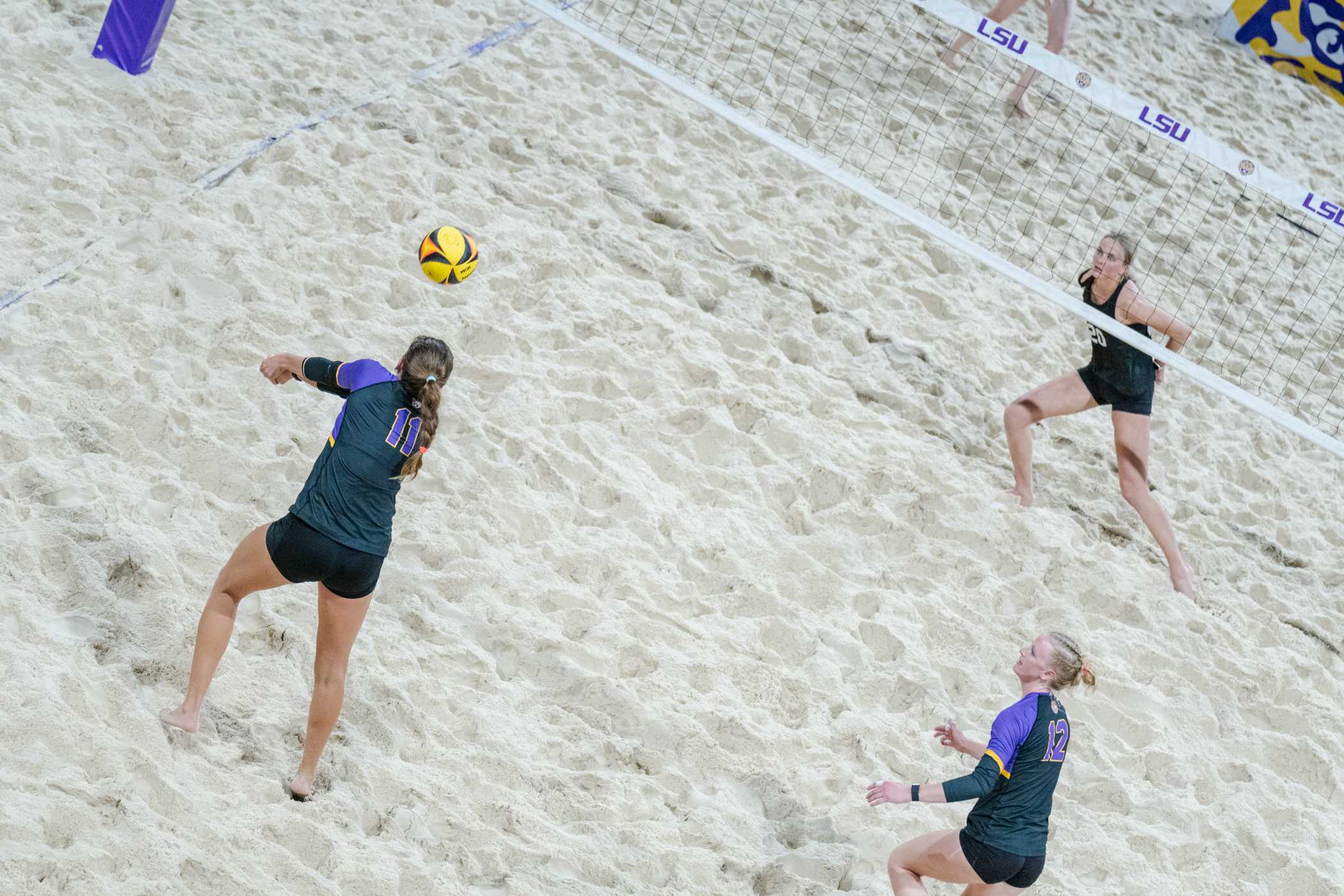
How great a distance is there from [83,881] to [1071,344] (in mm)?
5857

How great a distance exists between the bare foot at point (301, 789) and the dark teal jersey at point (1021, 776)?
6.31ft

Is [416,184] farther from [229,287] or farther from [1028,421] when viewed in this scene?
[1028,421]

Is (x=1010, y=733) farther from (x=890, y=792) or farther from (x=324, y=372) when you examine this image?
(x=324, y=372)

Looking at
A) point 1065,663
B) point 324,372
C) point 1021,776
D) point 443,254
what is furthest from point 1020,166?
point 324,372

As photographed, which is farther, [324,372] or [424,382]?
[324,372]

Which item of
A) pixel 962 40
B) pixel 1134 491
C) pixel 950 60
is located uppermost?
pixel 962 40

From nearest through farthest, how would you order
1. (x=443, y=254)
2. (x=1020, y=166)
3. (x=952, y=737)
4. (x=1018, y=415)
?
1. (x=952, y=737)
2. (x=443, y=254)
3. (x=1018, y=415)
4. (x=1020, y=166)

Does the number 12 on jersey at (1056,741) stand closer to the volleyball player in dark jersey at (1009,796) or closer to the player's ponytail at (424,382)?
the volleyball player in dark jersey at (1009,796)

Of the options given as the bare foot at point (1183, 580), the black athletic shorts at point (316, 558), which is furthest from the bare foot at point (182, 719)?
the bare foot at point (1183, 580)

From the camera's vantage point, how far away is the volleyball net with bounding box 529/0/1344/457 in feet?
26.3

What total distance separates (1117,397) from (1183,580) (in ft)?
2.89

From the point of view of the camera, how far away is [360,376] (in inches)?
157

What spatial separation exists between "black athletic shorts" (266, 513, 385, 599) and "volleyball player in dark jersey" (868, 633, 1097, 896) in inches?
64.0

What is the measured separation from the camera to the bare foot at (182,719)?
3947 mm
